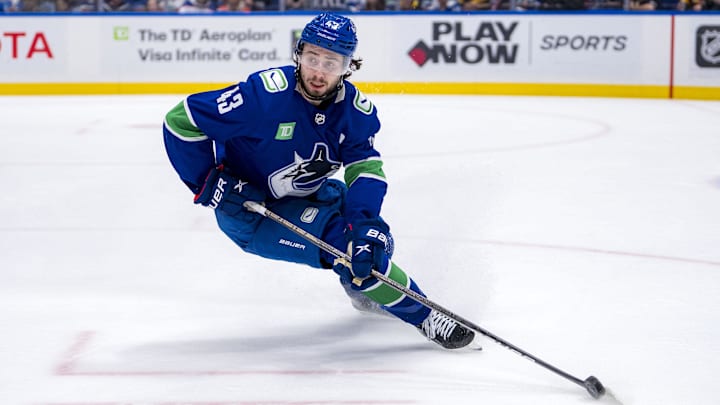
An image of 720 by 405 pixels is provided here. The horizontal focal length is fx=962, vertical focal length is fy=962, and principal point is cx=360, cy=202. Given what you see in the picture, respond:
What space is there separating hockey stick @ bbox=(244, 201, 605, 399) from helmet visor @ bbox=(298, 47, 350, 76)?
446 mm

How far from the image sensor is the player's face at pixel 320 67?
2.60 metres

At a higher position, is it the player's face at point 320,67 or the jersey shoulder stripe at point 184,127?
the player's face at point 320,67

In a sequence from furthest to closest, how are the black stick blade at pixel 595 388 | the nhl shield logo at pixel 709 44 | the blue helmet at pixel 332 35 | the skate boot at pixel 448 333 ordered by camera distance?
the nhl shield logo at pixel 709 44 < the skate boot at pixel 448 333 < the blue helmet at pixel 332 35 < the black stick blade at pixel 595 388

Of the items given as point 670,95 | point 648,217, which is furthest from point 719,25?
point 648,217

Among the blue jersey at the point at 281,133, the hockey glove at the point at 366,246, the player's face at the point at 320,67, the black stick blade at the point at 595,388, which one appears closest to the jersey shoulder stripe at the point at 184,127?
the blue jersey at the point at 281,133

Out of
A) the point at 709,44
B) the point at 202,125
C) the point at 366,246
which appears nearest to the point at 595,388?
the point at 366,246

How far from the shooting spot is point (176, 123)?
2717 millimetres

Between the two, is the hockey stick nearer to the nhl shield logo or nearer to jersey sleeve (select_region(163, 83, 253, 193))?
jersey sleeve (select_region(163, 83, 253, 193))

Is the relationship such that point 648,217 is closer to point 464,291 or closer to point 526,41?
point 464,291

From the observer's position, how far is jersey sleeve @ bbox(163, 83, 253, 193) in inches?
105

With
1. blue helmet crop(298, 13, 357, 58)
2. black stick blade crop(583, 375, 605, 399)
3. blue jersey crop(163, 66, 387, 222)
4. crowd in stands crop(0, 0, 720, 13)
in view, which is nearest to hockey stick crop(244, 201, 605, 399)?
black stick blade crop(583, 375, 605, 399)

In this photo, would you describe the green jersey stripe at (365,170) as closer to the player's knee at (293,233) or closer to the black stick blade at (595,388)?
the player's knee at (293,233)

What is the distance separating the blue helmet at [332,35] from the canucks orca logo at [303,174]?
12.0 inches

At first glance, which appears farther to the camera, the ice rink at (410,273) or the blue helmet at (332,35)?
the blue helmet at (332,35)
